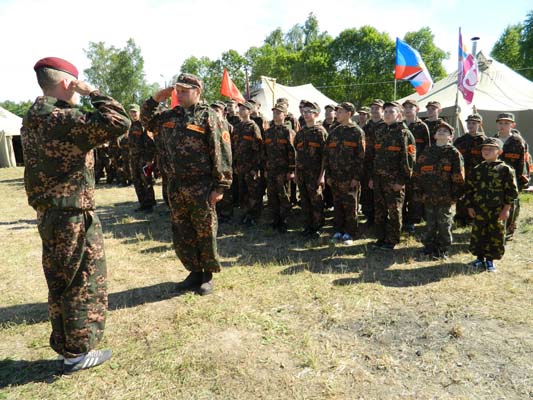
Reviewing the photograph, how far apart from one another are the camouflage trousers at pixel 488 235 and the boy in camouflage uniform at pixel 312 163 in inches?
93.4

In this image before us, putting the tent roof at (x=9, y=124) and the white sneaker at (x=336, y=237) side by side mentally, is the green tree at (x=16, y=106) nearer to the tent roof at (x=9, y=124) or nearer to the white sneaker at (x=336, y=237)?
the tent roof at (x=9, y=124)

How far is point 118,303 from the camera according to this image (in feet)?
14.0

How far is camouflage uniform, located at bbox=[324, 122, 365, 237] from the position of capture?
5848 millimetres

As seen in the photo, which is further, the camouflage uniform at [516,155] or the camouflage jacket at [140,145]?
the camouflage jacket at [140,145]

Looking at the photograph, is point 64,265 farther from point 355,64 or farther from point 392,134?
point 355,64

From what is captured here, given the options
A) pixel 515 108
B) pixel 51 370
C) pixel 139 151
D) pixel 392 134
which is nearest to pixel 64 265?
pixel 51 370

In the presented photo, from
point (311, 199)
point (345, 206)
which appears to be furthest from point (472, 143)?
point (311, 199)

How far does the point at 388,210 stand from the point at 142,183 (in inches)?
224

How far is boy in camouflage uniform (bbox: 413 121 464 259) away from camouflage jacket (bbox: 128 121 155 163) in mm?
5695

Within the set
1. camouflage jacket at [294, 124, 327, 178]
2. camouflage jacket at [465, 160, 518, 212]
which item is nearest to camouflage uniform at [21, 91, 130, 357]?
camouflage jacket at [294, 124, 327, 178]

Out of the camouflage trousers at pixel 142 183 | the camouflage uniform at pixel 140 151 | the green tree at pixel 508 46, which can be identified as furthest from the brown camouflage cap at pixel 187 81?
the green tree at pixel 508 46

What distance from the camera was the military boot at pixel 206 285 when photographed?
4406 mm

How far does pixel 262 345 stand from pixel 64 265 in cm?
178

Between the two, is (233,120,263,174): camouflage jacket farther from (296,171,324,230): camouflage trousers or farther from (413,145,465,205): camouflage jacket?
(413,145,465,205): camouflage jacket
